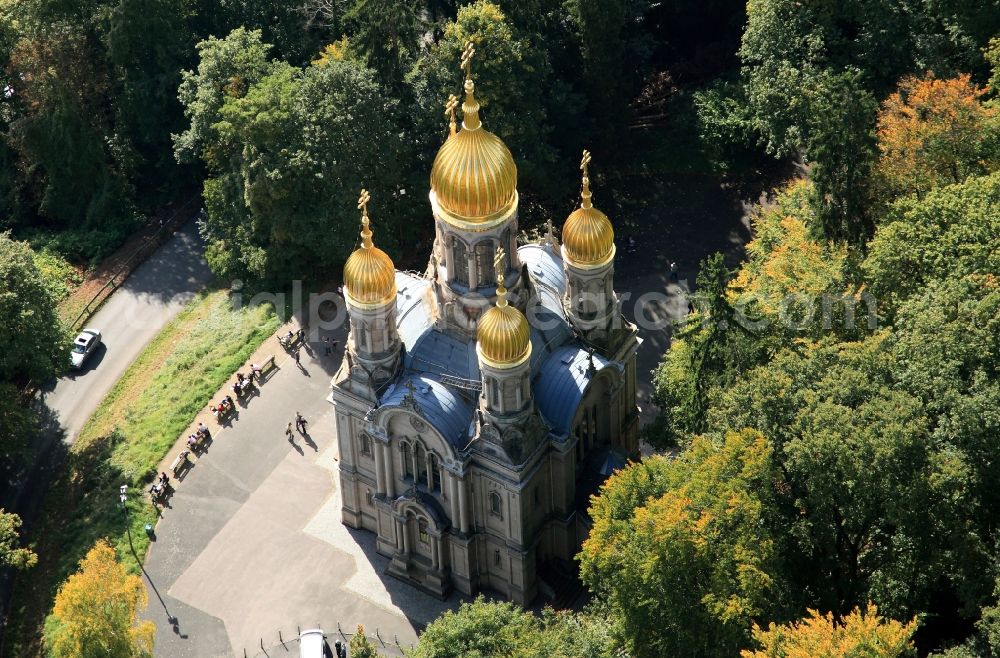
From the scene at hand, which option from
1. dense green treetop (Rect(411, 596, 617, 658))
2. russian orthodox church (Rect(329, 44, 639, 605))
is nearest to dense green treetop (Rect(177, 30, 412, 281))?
russian orthodox church (Rect(329, 44, 639, 605))

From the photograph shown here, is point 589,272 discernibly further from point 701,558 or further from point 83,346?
point 83,346

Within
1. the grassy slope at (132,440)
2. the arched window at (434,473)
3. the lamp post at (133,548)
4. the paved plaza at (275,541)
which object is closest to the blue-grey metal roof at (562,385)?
the arched window at (434,473)

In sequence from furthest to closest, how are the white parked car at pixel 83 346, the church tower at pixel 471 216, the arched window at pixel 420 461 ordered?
the white parked car at pixel 83 346 < the arched window at pixel 420 461 < the church tower at pixel 471 216

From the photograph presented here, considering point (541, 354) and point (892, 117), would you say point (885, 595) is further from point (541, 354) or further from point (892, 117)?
point (892, 117)

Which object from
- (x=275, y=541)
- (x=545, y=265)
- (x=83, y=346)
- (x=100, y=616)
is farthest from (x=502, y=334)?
(x=83, y=346)

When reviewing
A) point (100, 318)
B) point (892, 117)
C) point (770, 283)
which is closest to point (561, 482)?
point (770, 283)

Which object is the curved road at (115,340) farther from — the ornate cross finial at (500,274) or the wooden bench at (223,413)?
the ornate cross finial at (500,274)
